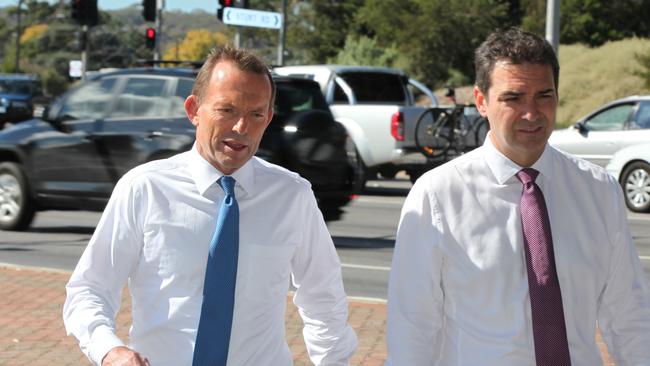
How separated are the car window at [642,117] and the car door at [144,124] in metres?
8.44

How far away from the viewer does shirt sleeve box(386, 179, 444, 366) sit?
3350 millimetres

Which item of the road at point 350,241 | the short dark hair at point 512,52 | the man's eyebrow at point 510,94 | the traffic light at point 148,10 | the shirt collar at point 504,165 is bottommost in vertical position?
the road at point 350,241

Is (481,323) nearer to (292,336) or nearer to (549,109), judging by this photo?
(549,109)

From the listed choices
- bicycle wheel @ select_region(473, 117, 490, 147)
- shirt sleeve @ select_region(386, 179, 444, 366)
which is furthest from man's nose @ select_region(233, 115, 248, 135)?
bicycle wheel @ select_region(473, 117, 490, 147)

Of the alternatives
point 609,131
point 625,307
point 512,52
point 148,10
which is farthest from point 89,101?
point 148,10

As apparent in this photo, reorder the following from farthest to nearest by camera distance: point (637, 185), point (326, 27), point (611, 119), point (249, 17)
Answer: point (326, 27), point (249, 17), point (611, 119), point (637, 185)

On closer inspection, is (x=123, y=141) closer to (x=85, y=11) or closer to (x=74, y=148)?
(x=74, y=148)

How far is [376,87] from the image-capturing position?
22.0 metres

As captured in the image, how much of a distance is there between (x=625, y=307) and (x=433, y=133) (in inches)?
690

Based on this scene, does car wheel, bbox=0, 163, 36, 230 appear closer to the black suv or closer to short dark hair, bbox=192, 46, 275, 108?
the black suv

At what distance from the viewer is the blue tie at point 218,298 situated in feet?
10.6

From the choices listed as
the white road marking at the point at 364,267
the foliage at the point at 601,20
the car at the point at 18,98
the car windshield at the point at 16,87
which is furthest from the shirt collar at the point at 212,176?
the foliage at the point at 601,20

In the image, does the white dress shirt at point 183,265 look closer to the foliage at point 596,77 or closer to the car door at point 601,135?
the car door at point 601,135

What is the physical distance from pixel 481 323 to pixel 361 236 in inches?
454
